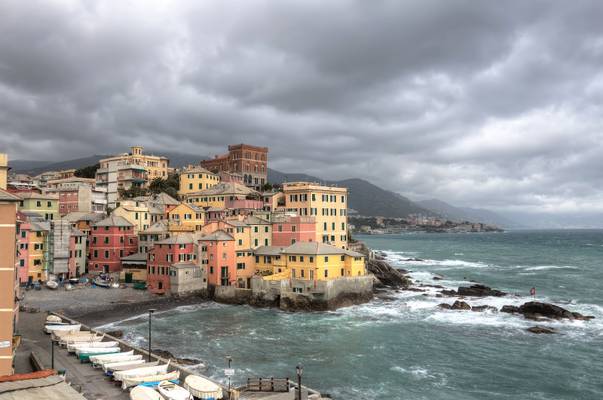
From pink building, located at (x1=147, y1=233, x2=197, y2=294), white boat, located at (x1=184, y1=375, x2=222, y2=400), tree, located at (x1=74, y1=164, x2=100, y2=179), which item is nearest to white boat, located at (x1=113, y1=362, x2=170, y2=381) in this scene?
white boat, located at (x1=184, y1=375, x2=222, y2=400)

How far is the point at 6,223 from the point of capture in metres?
29.6

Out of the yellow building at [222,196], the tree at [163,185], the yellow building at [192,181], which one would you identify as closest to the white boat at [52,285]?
the yellow building at [222,196]

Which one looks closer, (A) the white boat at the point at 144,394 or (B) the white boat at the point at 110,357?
(A) the white boat at the point at 144,394

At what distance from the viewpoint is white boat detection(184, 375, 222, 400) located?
1130 inches

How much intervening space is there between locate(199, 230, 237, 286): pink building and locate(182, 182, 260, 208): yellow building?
68.6ft

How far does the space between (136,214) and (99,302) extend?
94.7ft

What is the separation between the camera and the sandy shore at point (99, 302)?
59.2 meters

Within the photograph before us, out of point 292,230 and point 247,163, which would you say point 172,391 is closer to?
point 292,230

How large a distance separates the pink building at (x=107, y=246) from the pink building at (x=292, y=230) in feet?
97.1

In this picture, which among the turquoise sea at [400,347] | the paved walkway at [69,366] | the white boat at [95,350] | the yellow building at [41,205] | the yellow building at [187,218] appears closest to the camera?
the paved walkway at [69,366]

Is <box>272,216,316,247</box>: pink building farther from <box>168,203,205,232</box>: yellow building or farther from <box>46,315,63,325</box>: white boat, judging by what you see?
<box>46,315,63,325</box>: white boat

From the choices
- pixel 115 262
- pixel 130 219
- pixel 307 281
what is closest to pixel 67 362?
pixel 307 281

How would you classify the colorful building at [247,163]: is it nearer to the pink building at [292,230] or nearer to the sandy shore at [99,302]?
the pink building at [292,230]

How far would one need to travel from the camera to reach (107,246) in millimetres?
84750
